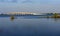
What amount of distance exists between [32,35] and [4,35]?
6.67 feet

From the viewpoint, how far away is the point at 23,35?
10.9 m

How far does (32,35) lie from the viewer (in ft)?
36.3

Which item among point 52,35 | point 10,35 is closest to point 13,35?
point 10,35

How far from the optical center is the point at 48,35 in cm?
1101

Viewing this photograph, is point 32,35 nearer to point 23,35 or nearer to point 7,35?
point 23,35

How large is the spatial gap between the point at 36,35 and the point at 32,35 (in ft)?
0.95

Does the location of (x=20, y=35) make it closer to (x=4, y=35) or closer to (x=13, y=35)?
(x=13, y=35)

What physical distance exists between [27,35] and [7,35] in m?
1.44

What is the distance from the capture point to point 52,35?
11.1 metres

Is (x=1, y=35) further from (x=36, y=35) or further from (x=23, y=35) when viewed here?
(x=36, y=35)

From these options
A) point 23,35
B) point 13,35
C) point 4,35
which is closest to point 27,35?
point 23,35

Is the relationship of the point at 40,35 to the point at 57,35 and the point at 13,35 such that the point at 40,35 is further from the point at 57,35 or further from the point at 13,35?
the point at 13,35

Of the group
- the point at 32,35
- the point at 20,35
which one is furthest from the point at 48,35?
the point at 20,35

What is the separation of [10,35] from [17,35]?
50 centimetres
